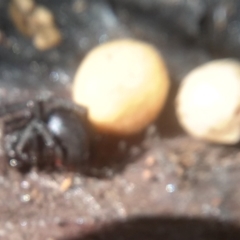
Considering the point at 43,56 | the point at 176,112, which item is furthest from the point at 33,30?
the point at 176,112

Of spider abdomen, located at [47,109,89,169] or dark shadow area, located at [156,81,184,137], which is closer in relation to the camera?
spider abdomen, located at [47,109,89,169]

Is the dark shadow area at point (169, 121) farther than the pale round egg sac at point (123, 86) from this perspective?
Yes

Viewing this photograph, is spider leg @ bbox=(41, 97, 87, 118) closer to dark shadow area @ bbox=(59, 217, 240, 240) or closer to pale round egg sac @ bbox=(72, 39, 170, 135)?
pale round egg sac @ bbox=(72, 39, 170, 135)

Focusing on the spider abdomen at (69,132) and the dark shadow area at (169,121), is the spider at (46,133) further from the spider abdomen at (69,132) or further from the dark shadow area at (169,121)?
the dark shadow area at (169,121)

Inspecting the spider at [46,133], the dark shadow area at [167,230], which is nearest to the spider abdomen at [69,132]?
the spider at [46,133]

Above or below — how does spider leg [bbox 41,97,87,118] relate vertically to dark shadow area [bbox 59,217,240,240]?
above

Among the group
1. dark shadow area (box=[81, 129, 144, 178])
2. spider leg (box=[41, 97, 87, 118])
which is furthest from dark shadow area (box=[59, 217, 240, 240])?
spider leg (box=[41, 97, 87, 118])

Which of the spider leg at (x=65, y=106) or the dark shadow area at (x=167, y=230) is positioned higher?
the spider leg at (x=65, y=106)
